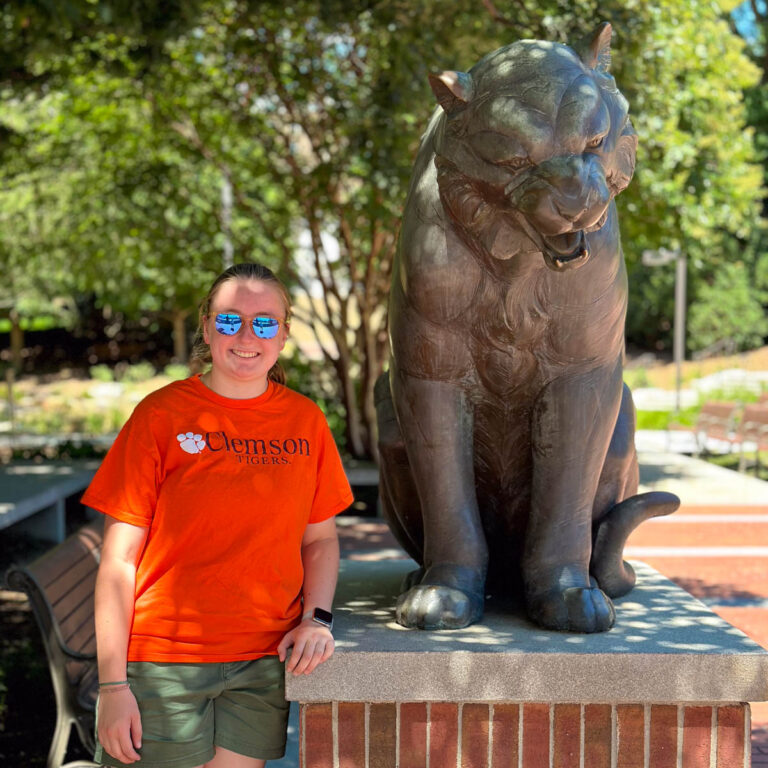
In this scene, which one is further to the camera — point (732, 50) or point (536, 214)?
point (732, 50)

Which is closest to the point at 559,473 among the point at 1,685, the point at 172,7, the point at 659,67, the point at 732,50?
→ the point at 1,685

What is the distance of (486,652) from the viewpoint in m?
2.42

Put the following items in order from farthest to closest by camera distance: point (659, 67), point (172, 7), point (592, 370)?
point (659, 67), point (172, 7), point (592, 370)

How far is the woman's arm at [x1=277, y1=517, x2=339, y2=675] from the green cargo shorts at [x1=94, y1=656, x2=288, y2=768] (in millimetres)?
89

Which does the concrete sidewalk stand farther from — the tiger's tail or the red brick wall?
the tiger's tail

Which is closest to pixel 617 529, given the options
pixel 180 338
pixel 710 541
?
pixel 710 541

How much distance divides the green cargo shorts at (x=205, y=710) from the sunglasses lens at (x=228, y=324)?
2.63 ft

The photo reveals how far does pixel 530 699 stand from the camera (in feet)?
8.03

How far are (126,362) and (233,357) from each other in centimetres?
2998

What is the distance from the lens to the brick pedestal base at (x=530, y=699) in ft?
7.95

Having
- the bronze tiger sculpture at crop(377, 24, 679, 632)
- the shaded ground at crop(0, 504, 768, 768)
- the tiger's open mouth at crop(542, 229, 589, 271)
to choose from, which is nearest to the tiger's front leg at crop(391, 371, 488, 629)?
the bronze tiger sculpture at crop(377, 24, 679, 632)

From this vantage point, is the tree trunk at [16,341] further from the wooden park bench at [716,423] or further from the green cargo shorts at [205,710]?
the green cargo shorts at [205,710]

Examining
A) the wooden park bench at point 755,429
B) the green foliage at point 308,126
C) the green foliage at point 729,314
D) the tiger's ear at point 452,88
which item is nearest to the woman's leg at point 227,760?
the tiger's ear at point 452,88

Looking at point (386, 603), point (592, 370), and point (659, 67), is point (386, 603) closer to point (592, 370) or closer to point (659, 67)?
point (592, 370)
